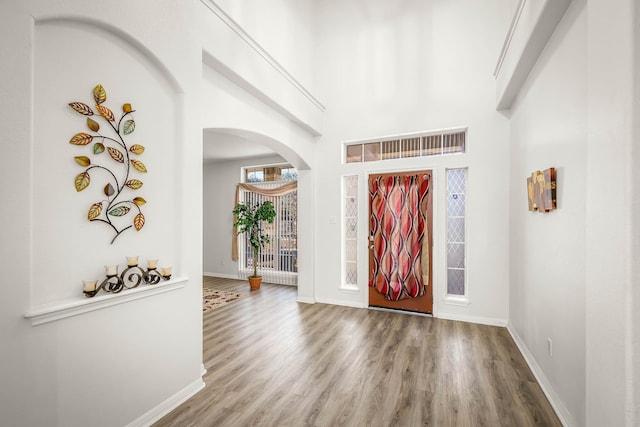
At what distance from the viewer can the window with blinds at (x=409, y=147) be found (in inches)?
156

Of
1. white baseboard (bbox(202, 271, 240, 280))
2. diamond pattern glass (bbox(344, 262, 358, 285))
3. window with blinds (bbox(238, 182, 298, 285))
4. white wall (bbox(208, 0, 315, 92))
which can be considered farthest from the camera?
white baseboard (bbox(202, 271, 240, 280))

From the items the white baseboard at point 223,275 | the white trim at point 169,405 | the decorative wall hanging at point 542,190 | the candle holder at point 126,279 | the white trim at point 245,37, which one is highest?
the white trim at point 245,37

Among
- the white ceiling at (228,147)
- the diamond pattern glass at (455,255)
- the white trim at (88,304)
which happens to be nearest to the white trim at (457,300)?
the diamond pattern glass at (455,255)

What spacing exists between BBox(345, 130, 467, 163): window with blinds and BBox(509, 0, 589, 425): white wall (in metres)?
1.05

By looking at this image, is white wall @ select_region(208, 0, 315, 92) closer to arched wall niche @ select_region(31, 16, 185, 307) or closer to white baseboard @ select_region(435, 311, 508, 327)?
arched wall niche @ select_region(31, 16, 185, 307)

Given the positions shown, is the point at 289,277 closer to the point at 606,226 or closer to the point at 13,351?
the point at 13,351

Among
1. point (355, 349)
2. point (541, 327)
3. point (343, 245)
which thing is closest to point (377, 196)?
point (343, 245)

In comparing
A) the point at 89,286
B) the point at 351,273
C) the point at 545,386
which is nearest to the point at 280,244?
the point at 351,273

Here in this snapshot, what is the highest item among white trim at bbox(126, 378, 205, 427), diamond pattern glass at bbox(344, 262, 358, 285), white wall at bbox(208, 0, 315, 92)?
white wall at bbox(208, 0, 315, 92)

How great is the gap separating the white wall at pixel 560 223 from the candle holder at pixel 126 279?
8.73 ft

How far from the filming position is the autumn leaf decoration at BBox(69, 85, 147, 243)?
63.2 inches

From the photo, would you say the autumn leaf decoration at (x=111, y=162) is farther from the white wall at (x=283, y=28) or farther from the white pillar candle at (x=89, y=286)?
the white wall at (x=283, y=28)

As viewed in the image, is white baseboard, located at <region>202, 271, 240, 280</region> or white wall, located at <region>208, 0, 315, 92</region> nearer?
white wall, located at <region>208, 0, 315, 92</region>

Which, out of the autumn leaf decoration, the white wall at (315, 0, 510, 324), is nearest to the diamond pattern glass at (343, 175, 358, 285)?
the white wall at (315, 0, 510, 324)
